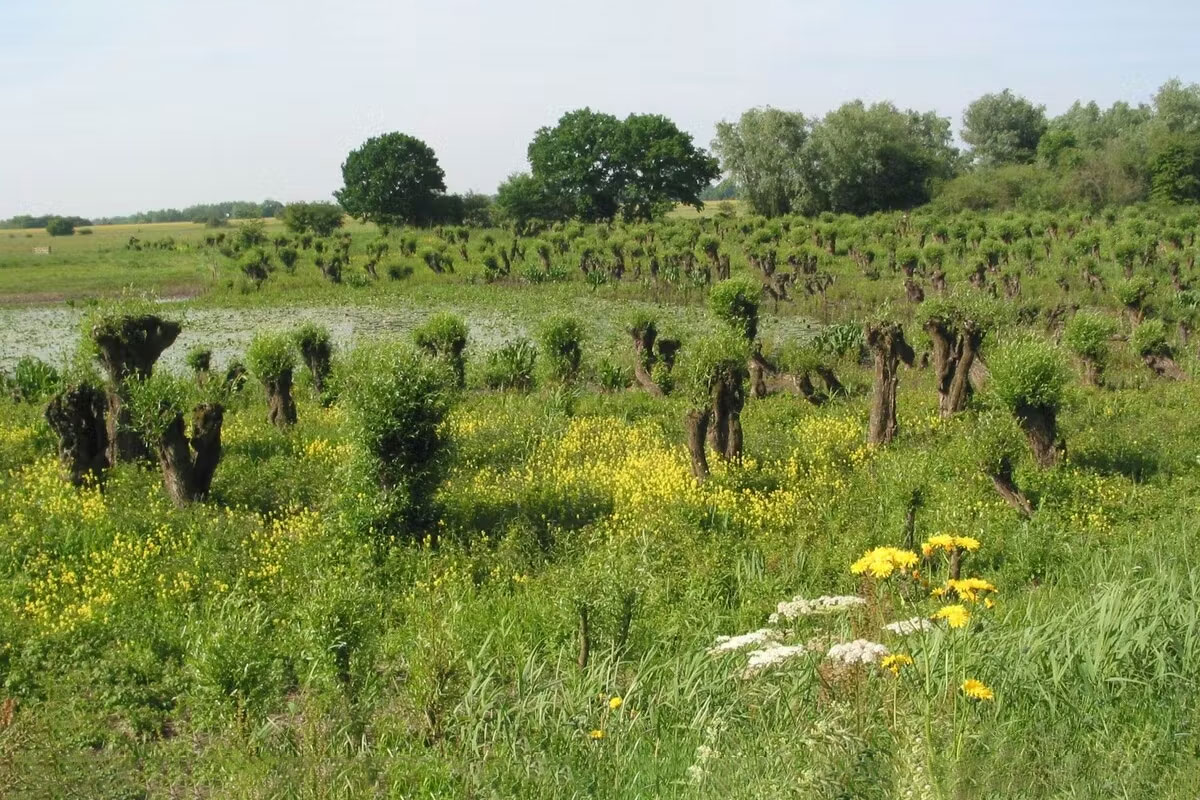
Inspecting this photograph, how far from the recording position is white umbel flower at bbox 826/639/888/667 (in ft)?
19.2

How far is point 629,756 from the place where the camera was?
5.98 metres

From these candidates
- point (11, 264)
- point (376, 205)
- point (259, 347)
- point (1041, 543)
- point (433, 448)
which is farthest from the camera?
point (376, 205)

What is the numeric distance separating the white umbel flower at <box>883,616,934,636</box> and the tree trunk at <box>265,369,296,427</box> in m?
12.7

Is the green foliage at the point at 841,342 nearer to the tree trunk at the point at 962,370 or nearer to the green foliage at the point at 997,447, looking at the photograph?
the tree trunk at the point at 962,370

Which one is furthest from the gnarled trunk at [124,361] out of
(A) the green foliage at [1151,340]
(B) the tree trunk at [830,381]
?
(A) the green foliage at [1151,340]

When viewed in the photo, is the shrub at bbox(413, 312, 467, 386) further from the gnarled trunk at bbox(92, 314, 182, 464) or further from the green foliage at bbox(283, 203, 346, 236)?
the green foliage at bbox(283, 203, 346, 236)

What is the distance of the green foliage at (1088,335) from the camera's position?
19.5 metres

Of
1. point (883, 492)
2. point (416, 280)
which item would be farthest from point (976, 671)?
point (416, 280)

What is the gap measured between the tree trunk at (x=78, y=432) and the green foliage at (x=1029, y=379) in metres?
12.0

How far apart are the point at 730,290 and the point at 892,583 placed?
1371 centimetres

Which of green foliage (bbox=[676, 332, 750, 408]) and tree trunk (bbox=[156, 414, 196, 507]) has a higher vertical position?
green foliage (bbox=[676, 332, 750, 408])

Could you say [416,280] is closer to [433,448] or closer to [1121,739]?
[433,448]

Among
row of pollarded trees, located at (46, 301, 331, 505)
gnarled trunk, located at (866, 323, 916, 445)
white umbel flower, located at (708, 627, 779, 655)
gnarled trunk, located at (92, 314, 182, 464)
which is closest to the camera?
white umbel flower, located at (708, 627, 779, 655)

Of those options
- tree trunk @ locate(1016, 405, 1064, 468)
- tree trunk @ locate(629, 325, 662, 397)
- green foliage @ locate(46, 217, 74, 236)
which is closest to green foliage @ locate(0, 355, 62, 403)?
tree trunk @ locate(629, 325, 662, 397)
